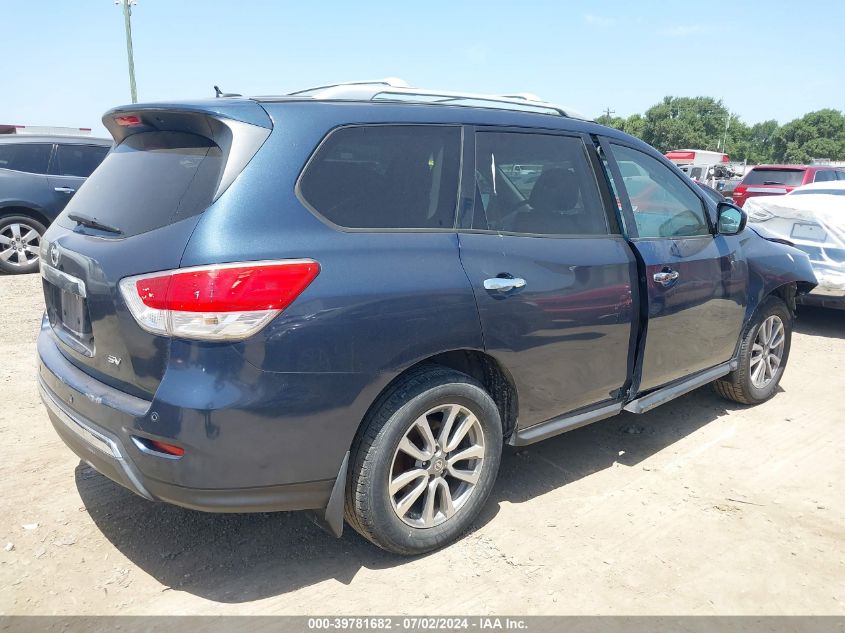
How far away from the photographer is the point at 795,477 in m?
3.84

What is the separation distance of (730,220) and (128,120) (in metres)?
3.57

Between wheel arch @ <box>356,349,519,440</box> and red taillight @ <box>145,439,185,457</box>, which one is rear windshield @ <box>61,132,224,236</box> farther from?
wheel arch @ <box>356,349,519,440</box>

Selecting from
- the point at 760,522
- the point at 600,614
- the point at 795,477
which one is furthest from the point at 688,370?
the point at 600,614

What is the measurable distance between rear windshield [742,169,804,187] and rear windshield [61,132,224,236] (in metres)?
15.7

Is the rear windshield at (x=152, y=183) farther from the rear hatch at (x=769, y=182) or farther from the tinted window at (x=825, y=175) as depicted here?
the tinted window at (x=825, y=175)

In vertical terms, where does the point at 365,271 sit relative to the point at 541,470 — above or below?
above

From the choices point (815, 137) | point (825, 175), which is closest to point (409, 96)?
point (825, 175)

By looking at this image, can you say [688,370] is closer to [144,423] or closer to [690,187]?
[690,187]

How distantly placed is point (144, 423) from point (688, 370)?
10.5 ft

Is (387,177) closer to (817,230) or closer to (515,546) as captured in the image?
(515,546)

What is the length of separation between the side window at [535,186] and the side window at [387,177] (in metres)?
0.18

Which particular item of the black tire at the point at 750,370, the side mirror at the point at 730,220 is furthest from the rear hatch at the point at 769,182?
the side mirror at the point at 730,220

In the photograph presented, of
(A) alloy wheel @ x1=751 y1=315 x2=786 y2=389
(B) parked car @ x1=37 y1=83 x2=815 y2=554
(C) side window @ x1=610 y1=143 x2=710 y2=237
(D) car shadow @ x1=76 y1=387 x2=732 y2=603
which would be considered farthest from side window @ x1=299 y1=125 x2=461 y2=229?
(A) alloy wheel @ x1=751 y1=315 x2=786 y2=389

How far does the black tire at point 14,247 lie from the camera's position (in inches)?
349
